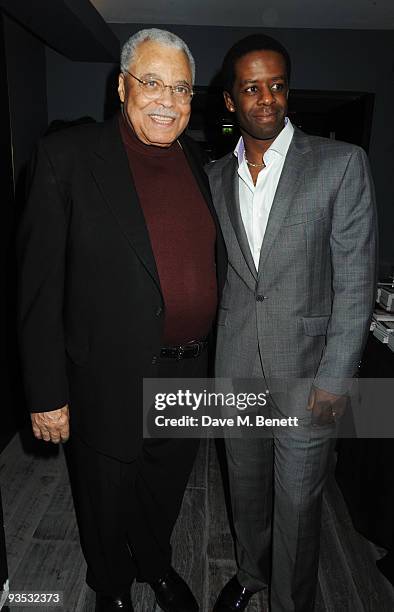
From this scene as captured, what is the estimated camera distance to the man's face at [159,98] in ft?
4.62

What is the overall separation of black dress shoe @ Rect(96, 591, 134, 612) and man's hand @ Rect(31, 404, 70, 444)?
2.49 feet

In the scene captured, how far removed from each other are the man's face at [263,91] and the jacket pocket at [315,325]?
627 mm

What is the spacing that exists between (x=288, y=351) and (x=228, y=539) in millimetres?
1217

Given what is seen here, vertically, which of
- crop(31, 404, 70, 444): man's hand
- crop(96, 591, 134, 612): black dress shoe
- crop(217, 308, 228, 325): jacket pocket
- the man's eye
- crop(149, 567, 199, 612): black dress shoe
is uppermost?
the man's eye

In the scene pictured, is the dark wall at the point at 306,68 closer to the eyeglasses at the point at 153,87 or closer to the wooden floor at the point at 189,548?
the eyeglasses at the point at 153,87

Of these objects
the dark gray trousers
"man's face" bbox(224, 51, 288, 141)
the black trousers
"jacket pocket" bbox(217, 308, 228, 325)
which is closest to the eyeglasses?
"man's face" bbox(224, 51, 288, 141)

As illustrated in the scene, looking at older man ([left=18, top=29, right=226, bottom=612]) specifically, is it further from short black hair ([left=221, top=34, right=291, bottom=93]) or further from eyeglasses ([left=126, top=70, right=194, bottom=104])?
short black hair ([left=221, top=34, right=291, bottom=93])

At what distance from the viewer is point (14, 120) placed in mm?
3168

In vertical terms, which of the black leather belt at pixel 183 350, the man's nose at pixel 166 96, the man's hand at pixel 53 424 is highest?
the man's nose at pixel 166 96

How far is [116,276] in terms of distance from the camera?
4.54ft

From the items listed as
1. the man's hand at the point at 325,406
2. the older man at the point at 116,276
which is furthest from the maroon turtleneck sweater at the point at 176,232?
the man's hand at the point at 325,406

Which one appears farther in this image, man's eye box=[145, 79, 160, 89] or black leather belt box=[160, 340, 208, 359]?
black leather belt box=[160, 340, 208, 359]

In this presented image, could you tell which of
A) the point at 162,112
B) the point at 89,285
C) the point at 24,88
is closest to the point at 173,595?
the point at 89,285

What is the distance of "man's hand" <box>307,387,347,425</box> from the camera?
58.5 inches
